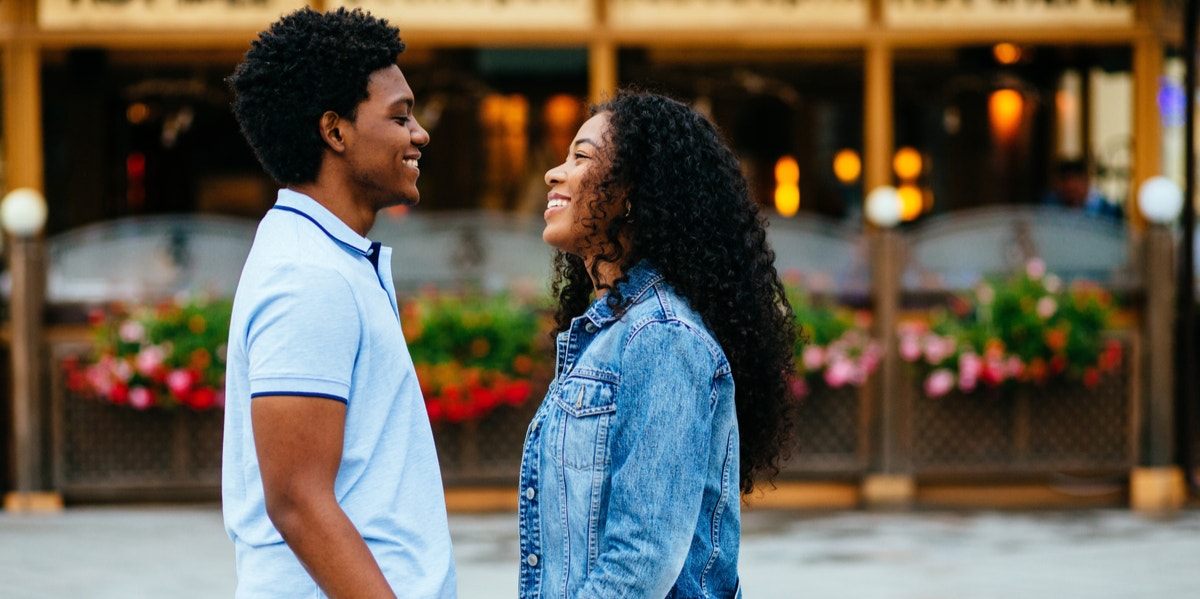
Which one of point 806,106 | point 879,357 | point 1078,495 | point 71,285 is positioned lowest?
point 1078,495

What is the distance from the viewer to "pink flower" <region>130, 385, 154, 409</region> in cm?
839

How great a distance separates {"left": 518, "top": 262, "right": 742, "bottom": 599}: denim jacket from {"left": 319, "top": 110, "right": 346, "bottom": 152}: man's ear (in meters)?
0.51

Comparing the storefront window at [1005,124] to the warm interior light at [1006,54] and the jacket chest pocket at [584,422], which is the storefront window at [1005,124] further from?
the jacket chest pocket at [584,422]

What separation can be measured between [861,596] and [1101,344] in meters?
3.30

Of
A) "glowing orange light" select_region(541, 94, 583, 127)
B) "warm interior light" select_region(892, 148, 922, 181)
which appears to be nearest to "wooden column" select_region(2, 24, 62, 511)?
"glowing orange light" select_region(541, 94, 583, 127)

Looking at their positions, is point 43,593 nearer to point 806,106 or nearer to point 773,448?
point 773,448

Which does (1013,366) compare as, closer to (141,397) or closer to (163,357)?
(163,357)

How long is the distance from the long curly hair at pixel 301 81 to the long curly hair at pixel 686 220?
0.44 metres

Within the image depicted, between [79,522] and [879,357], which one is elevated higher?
[879,357]

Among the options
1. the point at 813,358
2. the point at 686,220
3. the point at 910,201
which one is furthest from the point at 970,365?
the point at 686,220

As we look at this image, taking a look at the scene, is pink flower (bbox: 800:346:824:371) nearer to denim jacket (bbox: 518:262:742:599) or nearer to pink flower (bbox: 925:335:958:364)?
pink flower (bbox: 925:335:958:364)

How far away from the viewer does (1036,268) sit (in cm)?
892

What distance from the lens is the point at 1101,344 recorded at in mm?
8820

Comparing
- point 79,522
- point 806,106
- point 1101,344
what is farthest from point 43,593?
point 806,106
